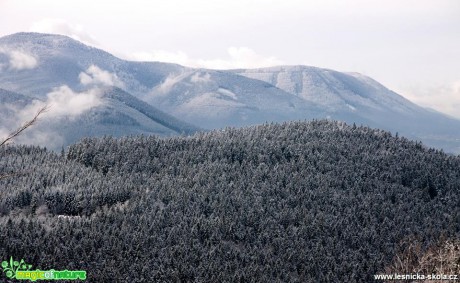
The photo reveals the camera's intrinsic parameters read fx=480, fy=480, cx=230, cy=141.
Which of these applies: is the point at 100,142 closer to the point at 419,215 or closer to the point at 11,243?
the point at 11,243

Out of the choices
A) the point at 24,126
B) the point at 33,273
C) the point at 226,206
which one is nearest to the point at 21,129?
the point at 24,126

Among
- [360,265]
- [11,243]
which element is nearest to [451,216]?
[360,265]

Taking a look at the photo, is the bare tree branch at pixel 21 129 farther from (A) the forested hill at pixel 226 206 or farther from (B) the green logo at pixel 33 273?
(B) the green logo at pixel 33 273

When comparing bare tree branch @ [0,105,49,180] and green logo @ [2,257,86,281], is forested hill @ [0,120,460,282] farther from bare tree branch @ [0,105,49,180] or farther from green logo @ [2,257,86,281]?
bare tree branch @ [0,105,49,180]

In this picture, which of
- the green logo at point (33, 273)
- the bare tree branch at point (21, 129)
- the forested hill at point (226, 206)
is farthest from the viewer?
the forested hill at point (226, 206)

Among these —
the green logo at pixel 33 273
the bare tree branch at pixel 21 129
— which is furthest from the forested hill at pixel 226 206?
the bare tree branch at pixel 21 129

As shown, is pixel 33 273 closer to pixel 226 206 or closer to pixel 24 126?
pixel 24 126

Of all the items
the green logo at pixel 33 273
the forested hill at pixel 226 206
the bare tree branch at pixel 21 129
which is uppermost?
the bare tree branch at pixel 21 129
